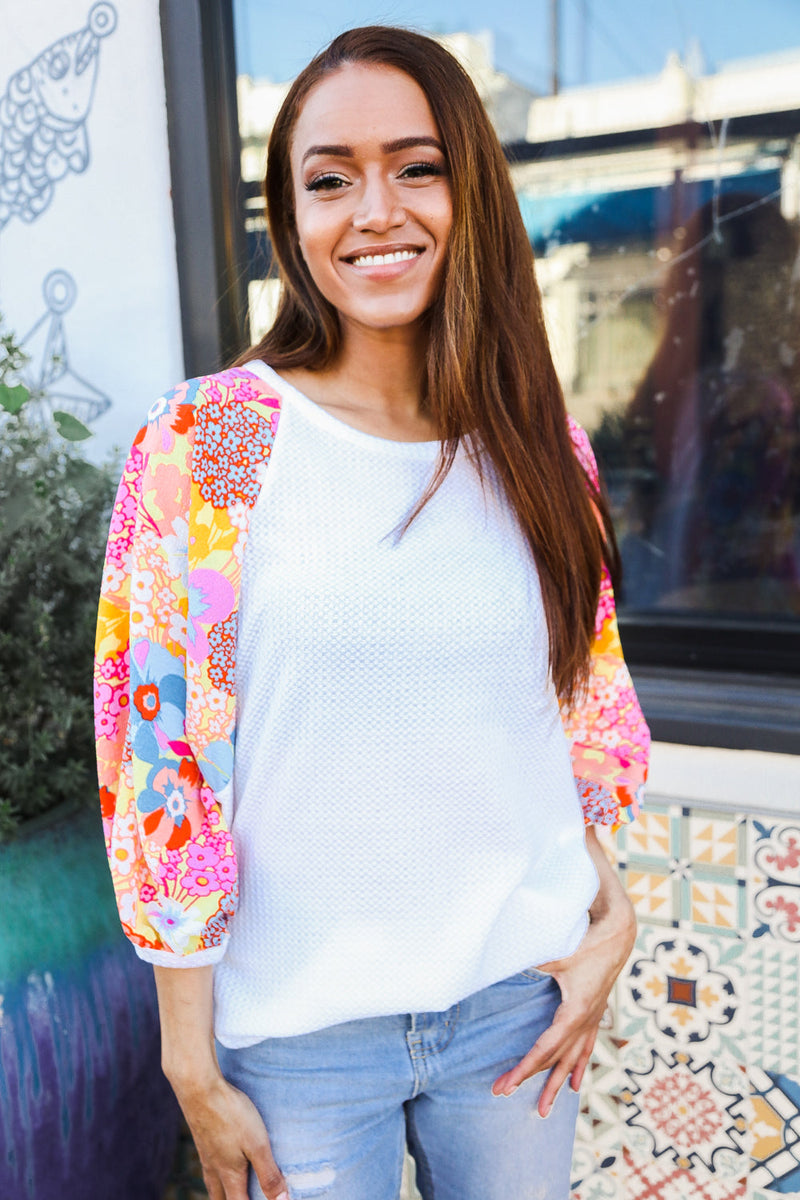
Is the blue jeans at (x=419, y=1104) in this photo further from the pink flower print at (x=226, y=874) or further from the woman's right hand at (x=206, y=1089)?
the pink flower print at (x=226, y=874)

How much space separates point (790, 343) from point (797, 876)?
2.72 feet

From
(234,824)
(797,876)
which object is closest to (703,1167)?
(797,876)

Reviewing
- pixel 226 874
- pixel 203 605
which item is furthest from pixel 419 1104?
pixel 203 605

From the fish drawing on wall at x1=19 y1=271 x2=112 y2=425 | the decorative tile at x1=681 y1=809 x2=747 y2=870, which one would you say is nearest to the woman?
the decorative tile at x1=681 y1=809 x2=747 y2=870

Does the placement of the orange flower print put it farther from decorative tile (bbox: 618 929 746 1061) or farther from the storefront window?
decorative tile (bbox: 618 929 746 1061)

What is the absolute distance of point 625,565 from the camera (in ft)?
5.88

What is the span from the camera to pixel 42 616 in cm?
139

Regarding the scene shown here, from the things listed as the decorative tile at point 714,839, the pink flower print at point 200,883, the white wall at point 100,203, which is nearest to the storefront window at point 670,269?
the white wall at point 100,203

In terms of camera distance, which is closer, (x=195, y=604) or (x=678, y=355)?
(x=195, y=604)

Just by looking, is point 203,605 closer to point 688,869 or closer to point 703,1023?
point 688,869

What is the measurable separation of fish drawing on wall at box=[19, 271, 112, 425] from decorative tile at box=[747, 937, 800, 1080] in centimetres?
142

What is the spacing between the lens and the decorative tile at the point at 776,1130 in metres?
1.50

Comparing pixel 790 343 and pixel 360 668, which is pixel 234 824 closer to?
pixel 360 668

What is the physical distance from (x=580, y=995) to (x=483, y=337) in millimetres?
700
